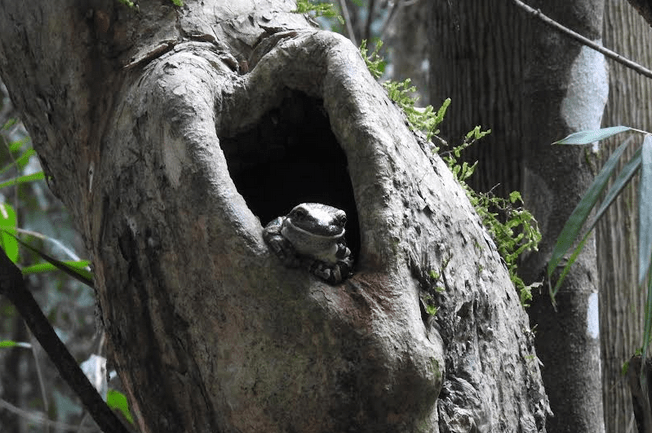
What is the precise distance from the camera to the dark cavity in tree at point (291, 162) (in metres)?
1.98

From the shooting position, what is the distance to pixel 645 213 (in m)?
1.43

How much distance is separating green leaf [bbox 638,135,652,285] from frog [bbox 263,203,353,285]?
0.55 metres

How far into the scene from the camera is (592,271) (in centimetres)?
247

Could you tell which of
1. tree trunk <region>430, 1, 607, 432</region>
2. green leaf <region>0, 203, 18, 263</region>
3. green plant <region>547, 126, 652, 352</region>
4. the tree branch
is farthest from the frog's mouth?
green leaf <region>0, 203, 18, 263</region>

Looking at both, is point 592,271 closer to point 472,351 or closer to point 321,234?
point 472,351

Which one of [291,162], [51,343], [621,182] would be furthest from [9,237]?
[621,182]

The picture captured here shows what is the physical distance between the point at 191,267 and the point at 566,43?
1.51m

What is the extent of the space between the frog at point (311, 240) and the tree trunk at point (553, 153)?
3.67 ft

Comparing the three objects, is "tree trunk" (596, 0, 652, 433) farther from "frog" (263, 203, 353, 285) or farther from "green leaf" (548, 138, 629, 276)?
"frog" (263, 203, 353, 285)

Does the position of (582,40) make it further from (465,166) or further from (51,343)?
(51,343)

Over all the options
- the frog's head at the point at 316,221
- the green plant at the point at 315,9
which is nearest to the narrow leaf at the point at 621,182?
the frog's head at the point at 316,221

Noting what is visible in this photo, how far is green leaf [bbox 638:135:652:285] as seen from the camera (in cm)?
135

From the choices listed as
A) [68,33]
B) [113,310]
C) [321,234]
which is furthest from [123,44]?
[321,234]

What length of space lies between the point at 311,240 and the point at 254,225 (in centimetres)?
12
